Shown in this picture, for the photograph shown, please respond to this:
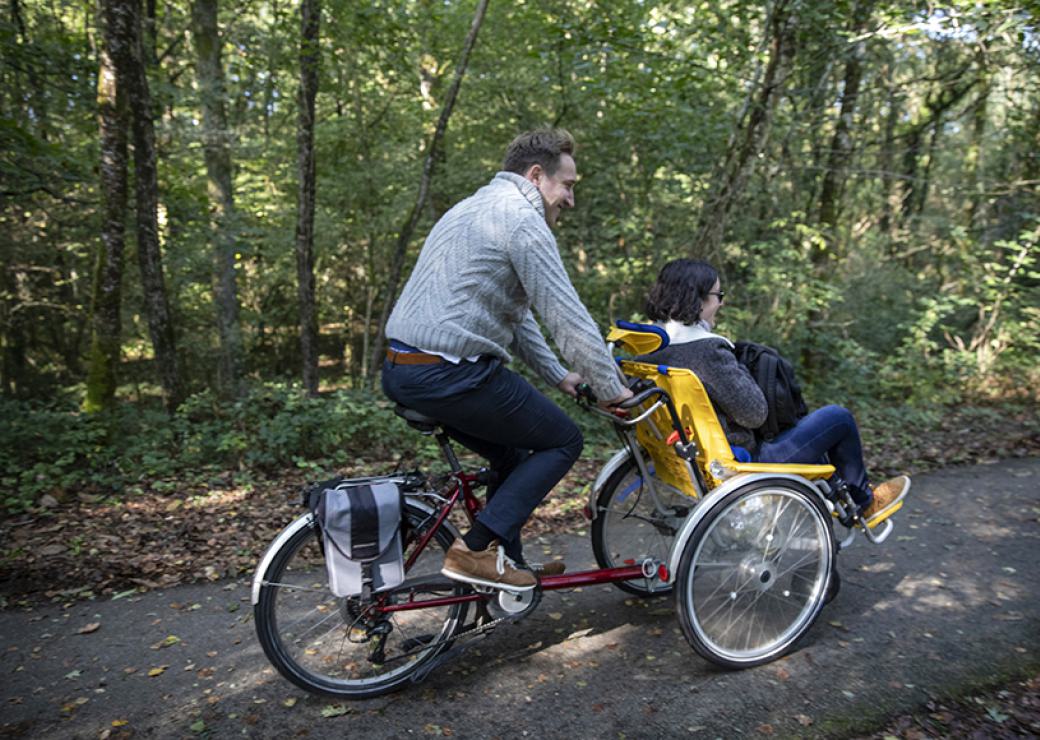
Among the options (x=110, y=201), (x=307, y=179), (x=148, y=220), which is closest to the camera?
(x=110, y=201)

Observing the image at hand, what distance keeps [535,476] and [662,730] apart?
3.29 feet

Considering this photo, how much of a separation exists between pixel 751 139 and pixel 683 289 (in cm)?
524

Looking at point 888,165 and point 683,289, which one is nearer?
point 683,289

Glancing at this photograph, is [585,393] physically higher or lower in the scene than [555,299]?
lower

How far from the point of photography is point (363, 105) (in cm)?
1146

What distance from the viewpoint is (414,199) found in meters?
10.6

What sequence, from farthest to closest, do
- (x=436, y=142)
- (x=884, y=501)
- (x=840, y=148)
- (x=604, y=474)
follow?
1. (x=840, y=148)
2. (x=436, y=142)
3. (x=604, y=474)
4. (x=884, y=501)

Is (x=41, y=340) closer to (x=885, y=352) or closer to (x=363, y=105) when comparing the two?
(x=363, y=105)

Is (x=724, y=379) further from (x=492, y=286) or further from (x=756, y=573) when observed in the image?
(x=492, y=286)

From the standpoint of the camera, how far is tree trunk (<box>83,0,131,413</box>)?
580cm

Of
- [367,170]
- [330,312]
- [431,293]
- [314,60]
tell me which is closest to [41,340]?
[330,312]

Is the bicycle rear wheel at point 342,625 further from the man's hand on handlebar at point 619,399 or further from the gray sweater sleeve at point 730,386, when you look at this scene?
the gray sweater sleeve at point 730,386

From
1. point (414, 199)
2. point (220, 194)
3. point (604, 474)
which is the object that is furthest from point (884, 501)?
point (220, 194)

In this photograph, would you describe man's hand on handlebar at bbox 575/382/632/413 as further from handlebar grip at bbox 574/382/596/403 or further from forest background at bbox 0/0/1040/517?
forest background at bbox 0/0/1040/517
